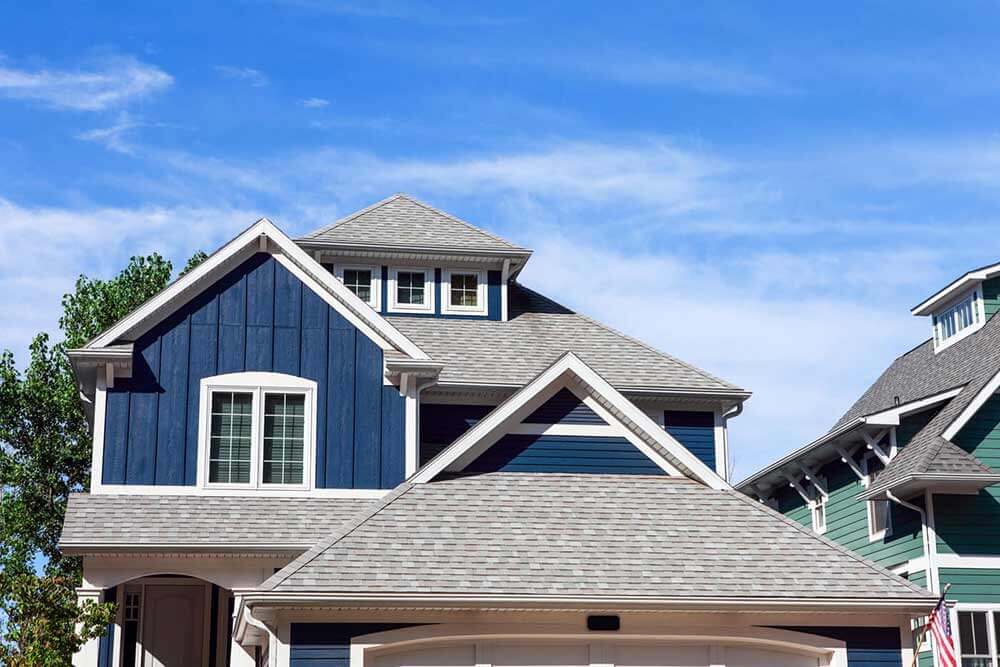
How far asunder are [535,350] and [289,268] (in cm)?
590

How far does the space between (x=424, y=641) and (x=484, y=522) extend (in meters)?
1.93

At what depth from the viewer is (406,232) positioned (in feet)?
91.4

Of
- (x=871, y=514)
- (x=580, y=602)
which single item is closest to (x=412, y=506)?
(x=580, y=602)

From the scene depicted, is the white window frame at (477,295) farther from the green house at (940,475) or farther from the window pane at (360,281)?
the green house at (940,475)

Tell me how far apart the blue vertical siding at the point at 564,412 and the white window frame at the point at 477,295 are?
330 inches

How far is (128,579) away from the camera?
1961cm

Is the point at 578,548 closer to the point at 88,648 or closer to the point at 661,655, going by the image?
the point at 661,655

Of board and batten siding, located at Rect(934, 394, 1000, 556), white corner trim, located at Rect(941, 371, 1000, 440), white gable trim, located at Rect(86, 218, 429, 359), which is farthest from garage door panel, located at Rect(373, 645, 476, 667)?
white corner trim, located at Rect(941, 371, 1000, 440)

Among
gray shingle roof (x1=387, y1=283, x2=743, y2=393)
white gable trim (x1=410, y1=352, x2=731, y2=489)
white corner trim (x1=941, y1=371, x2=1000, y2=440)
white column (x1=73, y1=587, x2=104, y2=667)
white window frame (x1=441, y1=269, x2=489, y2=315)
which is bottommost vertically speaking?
white column (x1=73, y1=587, x2=104, y2=667)

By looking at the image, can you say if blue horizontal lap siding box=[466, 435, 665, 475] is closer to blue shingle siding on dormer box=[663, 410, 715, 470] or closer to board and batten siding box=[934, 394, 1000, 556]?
blue shingle siding on dormer box=[663, 410, 715, 470]

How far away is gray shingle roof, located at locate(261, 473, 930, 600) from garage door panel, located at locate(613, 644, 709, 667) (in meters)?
0.87

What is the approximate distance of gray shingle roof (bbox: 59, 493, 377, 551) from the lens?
63.8 feet

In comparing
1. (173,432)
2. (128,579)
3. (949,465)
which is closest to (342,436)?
(173,432)

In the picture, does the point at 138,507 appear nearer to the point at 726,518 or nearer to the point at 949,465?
the point at 726,518
